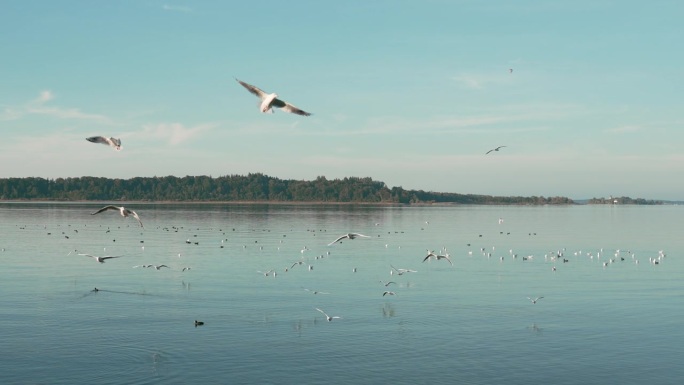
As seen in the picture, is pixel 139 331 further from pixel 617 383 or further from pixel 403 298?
pixel 617 383

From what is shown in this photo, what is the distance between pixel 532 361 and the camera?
32875 mm

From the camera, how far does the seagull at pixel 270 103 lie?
17.8m

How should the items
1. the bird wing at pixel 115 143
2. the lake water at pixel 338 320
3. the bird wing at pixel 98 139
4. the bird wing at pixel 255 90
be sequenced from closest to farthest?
the bird wing at pixel 255 90 → the bird wing at pixel 115 143 → the bird wing at pixel 98 139 → the lake water at pixel 338 320

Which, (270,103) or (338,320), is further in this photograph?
(338,320)

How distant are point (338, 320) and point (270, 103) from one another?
23979 mm

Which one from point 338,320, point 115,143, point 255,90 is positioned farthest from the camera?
point 338,320

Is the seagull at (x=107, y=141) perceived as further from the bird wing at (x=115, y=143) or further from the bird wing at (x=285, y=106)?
the bird wing at (x=285, y=106)

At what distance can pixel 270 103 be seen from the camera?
59.3 ft

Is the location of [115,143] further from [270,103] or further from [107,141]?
[270,103]

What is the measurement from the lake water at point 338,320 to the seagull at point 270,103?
49.7ft

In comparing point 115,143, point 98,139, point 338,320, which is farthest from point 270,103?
point 338,320

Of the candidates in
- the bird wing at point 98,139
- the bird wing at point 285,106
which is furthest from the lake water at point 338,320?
the bird wing at point 285,106

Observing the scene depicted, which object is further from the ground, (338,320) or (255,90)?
(255,90)

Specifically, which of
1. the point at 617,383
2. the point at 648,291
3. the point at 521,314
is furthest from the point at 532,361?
the point at 648,291
